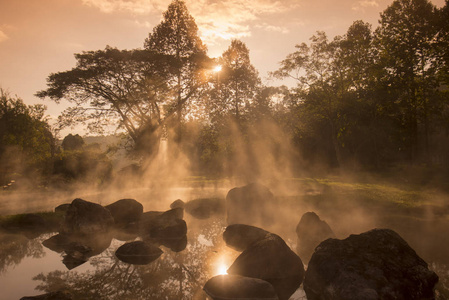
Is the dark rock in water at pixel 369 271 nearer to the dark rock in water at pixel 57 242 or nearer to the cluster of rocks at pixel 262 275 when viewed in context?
the cluster of rocks at pixel 262 275

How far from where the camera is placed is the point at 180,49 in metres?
34.0

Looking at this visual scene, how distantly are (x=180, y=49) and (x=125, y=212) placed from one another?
22.4 m

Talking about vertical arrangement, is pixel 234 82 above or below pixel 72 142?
above

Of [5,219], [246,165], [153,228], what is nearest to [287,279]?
[153,228]

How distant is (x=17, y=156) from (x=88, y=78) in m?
11.1

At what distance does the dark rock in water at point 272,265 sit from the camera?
893 centimetres

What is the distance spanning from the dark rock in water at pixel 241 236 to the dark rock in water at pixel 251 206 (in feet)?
11.4

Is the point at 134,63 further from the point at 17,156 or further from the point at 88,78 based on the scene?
the point at 17,156

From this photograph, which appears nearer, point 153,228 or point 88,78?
point 153,228

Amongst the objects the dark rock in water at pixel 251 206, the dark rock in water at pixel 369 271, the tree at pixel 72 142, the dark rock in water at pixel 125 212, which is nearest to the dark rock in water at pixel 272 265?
the dark rock in water at pixel 369 271

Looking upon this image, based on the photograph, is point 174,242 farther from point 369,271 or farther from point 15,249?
point 369,271

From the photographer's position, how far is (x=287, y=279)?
896cm

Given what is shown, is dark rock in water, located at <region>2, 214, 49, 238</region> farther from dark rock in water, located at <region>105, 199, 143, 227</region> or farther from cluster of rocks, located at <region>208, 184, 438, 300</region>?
cluster of rocks, located at <region>208, 184, 438, 300</region>

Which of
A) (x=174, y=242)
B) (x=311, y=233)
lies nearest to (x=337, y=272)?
(x=311, y=233)
